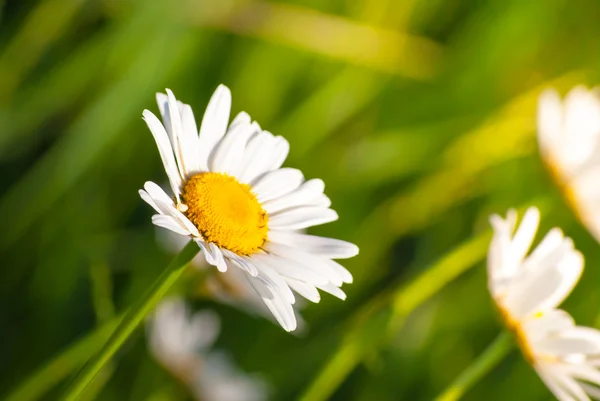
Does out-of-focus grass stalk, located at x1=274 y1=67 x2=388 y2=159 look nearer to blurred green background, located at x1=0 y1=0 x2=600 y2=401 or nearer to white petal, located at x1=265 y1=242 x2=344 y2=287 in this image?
blurred green background, located at x1=0 y1=0 x2=600 y2=401

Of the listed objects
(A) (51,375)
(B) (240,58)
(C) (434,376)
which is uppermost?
(B) (240,58)

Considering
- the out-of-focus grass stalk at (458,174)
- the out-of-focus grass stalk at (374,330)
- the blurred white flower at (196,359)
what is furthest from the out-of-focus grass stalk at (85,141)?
the out-of-focus grass stalk at (374,330)

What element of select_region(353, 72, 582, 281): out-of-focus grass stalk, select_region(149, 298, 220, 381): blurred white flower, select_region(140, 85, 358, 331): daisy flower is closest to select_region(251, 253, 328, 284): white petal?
select_region(140, 85, 358, 331): daisy flower

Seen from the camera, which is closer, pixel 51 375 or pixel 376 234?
pixel 51 375

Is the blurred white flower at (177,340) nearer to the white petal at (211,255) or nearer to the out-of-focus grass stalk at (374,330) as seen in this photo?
the out-of-focus grass stalk at (374,330)

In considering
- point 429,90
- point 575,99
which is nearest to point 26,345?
point 575,99

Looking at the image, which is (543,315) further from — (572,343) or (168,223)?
(168,223)

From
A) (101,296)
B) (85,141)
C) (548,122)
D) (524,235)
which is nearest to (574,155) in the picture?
(548,122)

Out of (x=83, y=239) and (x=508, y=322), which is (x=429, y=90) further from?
(x=508, y=322)
